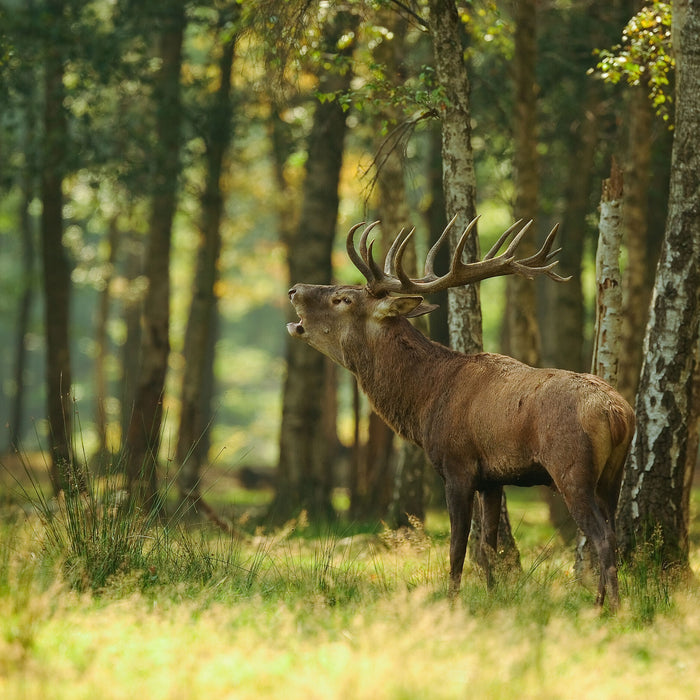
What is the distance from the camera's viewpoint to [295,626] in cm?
535

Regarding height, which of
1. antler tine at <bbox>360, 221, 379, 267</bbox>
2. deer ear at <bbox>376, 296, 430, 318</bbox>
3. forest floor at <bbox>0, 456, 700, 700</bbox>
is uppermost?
antler tine at <bbox>360, 221, 379, 267</bbox>

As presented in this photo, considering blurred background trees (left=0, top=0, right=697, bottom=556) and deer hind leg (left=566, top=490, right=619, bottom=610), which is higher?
blurred background trees (left=0, top=0, right=697, bottom=556)

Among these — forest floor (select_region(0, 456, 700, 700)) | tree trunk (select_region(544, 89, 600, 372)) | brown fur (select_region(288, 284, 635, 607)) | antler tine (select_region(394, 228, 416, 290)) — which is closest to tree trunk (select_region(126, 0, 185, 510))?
tree trunk (select_region(544, 89, 600, 372))

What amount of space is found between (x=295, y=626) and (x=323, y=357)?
8649mm

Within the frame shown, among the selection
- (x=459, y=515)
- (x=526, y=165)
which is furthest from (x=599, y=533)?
(x=526, y=165)

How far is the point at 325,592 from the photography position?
248 inches

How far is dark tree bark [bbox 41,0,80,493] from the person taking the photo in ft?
44.6

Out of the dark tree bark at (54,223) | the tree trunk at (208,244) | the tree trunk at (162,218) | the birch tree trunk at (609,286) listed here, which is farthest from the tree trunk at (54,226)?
the birch tree trunk at (609,286)

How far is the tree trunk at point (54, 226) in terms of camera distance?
1362cm

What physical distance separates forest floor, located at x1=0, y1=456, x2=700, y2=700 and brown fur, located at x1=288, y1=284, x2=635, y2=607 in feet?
1.86

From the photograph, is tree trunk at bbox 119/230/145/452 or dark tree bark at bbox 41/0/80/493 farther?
tree trunk at bbox 119/230/145/452

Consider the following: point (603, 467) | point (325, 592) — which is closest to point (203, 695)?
point (325, 592)

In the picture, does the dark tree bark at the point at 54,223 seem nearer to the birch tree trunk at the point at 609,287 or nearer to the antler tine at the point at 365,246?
the antler tine at the point at 365,246

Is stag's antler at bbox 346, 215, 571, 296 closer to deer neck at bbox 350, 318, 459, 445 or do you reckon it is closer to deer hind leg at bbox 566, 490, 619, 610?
deer neck at bbox 350, 318, 459, 445
